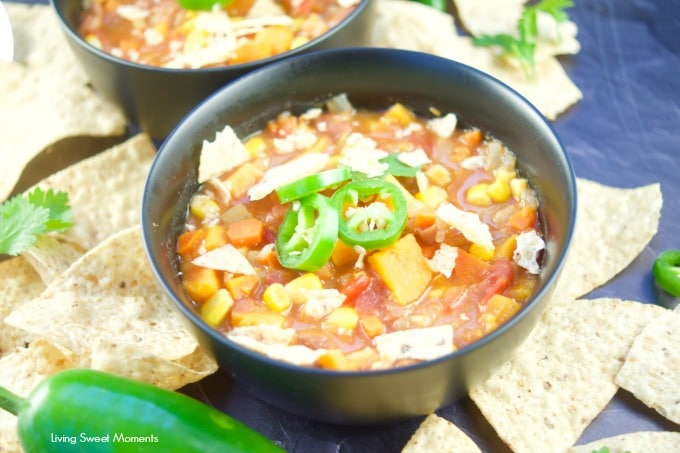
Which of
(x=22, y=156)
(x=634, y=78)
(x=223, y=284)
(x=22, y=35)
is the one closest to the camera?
(x=223, y=284)

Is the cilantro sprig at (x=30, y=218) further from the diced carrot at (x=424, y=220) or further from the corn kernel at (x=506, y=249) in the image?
the corn kernel at (x=506, y=249)

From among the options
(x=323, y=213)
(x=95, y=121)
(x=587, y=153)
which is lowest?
(x=587, y=153)

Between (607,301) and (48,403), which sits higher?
(48,403)

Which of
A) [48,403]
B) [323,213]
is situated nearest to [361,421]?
[323,213]

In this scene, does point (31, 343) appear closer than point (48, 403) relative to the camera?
No

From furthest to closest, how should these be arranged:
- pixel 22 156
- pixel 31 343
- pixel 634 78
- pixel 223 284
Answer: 1. pixel 634 78
2. pixel 22 156
3. pixel 31 343
4. pixel 223 284

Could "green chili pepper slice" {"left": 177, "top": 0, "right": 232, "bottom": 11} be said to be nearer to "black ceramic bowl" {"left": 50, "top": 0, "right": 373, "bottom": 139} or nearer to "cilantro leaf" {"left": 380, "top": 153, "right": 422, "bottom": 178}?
"black ceramic bowl" {"left": 50, "top": 0, "right": 373, "bottom": 139}

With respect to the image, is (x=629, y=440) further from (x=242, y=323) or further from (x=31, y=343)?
(x=31, y=343)

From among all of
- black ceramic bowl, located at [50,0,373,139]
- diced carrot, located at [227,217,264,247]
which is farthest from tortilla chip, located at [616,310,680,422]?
black ceramic bowl, located at [50,0,373,139]
